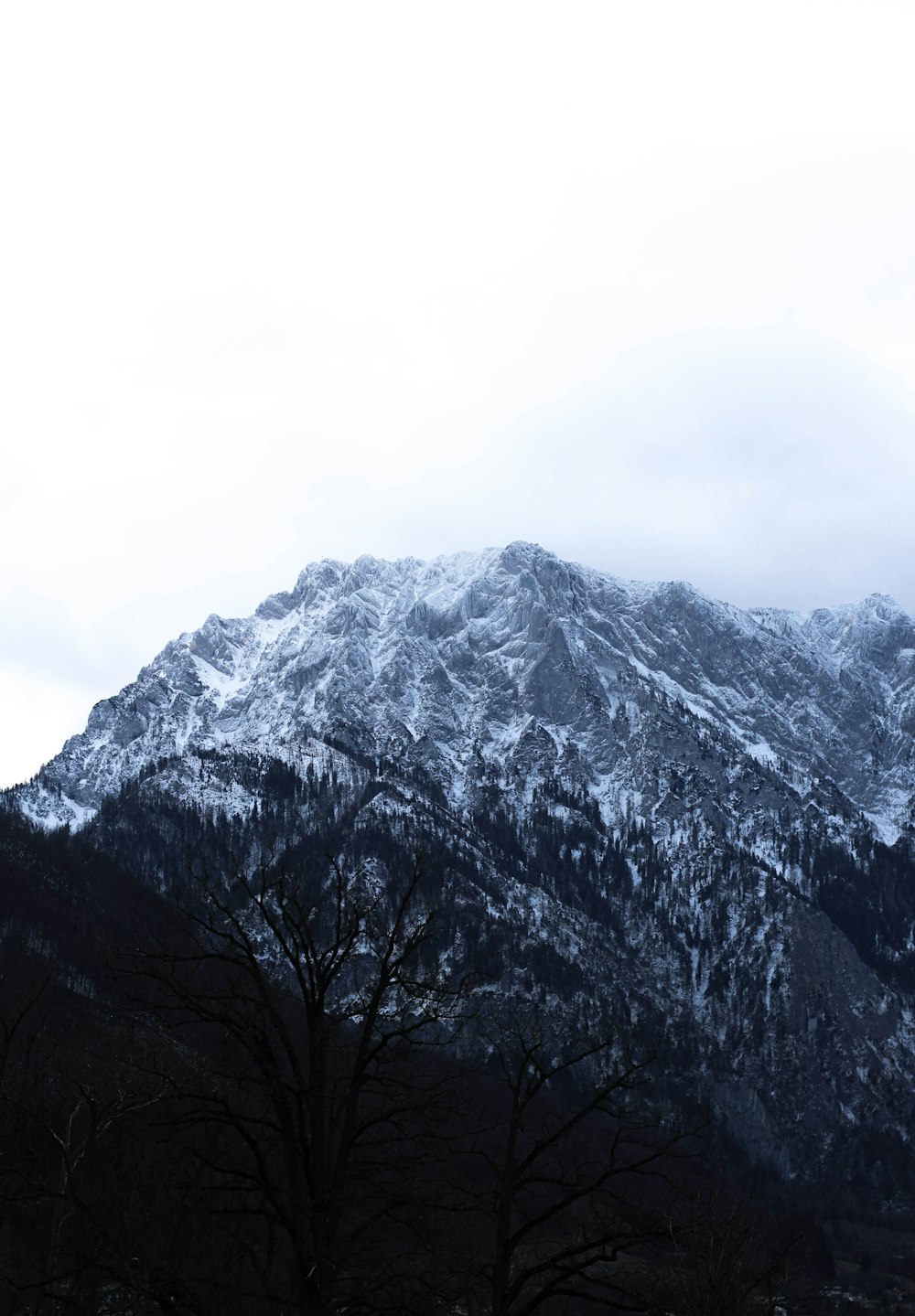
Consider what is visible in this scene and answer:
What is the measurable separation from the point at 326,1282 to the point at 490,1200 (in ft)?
22.8

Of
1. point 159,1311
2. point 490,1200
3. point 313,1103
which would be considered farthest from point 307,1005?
point 490,1200

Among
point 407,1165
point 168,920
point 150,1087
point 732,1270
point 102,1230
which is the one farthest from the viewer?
point 732,1270

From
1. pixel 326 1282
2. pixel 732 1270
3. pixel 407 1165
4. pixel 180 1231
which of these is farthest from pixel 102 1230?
pixel 732 1270

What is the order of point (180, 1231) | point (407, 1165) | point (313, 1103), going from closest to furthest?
point (313, 1103) < point (407, 1165) < point (180, 1231)

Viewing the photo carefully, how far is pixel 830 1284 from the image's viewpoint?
157250mm

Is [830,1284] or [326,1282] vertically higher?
[830,1284]

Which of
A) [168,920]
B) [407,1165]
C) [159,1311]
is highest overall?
[168,920]

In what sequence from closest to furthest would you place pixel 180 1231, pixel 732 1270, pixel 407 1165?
pixel 407 1165
pixel 180 1231
pixel 732 1270

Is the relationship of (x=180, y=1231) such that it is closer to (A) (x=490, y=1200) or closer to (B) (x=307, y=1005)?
(A) (x=490, y=1200)

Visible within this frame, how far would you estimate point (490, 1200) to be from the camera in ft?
83.6

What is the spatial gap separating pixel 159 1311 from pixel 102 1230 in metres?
4.09

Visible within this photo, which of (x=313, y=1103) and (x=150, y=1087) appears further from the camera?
(x=150, y=1087)

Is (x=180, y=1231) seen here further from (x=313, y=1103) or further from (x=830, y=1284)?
(x=830, y=1284)

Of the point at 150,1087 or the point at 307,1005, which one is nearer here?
the point at 307,1005
